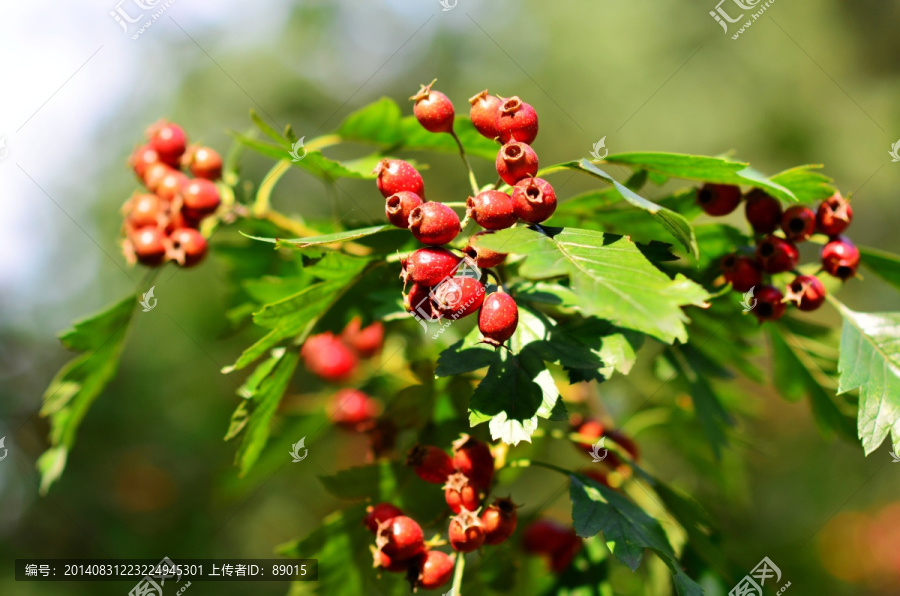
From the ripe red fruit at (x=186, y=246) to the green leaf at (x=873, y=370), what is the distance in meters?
1.43

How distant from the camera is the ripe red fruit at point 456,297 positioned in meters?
0.86

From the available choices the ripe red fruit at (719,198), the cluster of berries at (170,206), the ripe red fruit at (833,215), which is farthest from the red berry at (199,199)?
the ripe red fruit at (833,215)

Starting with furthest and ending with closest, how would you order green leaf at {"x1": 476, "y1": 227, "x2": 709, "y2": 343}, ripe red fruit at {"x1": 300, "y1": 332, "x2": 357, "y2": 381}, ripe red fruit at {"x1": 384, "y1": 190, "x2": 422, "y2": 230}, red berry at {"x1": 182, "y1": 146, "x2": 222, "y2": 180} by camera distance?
ripe red fruit at {"x1": 300, "y1": 332, "x2": 357, "y2": 381} < red berry at {"x1": 182, "y1": 146, "x2": 222, "y2": 180} < ripe red fruit at {"x1": 384, "y1": 190, "x2": 422, "y2": 230} < green leaf at {"x1": 476, "y1": 227, "x2": 709, "y2": 343}

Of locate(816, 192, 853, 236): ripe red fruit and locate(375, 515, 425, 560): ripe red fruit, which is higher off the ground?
locate(375, 515, 425, 560): ripe red fruit

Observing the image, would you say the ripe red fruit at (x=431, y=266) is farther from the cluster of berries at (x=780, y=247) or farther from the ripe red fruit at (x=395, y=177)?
the cluster of berries at (x=780, y=247)

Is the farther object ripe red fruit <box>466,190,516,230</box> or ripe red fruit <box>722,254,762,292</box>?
ripe red fruit <box>722,254,762,292</box>

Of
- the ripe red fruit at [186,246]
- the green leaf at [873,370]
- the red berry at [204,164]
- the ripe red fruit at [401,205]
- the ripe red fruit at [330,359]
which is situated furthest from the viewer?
the ripe red fruit at [330,359]

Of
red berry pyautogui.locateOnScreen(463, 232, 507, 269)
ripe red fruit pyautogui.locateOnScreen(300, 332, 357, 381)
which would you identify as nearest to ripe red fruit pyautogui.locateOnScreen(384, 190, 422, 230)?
red berry pyautogui.locateOnScreen(463, 232, 507, 269)

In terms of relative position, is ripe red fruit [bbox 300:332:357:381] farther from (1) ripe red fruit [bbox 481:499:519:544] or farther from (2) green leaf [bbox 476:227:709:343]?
(2) green leaf [bbox 476:227:709:343]

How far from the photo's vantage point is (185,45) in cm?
534

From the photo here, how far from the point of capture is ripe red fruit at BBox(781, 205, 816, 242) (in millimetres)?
1162

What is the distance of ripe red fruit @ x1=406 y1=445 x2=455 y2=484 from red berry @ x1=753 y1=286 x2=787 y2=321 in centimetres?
67

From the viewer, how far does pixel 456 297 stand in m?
0.86

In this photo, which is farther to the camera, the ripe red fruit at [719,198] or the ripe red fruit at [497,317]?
the ripe red fruit at [719,198]
